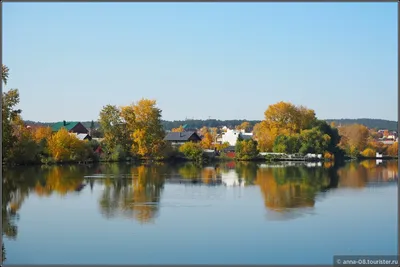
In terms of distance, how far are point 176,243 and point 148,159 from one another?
3582cm

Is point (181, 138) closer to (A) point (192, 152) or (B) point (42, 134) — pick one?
(A) point (192, 152)

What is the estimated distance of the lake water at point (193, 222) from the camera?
12656 mm

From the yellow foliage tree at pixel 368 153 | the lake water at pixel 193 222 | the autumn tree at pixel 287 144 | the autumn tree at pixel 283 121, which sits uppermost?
the autumn tree at pixel 283 121

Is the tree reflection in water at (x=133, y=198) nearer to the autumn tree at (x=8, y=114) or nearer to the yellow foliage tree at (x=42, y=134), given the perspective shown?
the autumn tree at (x=8, y=114)

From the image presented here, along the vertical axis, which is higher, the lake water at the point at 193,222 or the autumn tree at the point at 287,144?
the autumn tree at the point at 287,144

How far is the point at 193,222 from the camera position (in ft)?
53.3

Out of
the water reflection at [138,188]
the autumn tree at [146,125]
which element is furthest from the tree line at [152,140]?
the water reflection at [138,188]

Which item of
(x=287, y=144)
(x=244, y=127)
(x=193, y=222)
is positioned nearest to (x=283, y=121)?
(x=287, y=144)

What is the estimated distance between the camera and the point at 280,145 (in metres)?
54.8

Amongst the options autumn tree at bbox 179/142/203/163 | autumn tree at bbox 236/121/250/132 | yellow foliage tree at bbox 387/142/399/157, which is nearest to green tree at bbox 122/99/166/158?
autumn tree at bbox 179/142/203/163

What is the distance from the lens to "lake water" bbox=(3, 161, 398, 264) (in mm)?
12656

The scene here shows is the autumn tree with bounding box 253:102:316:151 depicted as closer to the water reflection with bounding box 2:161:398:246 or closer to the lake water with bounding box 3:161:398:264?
the water reflection with bounding box 2:161:398:246

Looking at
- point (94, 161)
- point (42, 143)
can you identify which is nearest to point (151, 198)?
point (42, 143)

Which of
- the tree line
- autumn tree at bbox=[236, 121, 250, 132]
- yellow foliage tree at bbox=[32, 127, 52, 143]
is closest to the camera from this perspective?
the tree line
